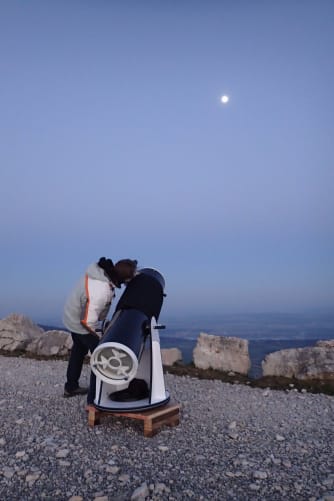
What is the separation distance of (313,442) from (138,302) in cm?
317

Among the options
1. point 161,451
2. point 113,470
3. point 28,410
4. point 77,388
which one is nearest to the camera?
point 113,470

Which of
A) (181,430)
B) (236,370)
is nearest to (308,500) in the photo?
(181,430)

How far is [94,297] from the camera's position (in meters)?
6.33

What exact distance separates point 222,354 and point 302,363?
6.56 feet

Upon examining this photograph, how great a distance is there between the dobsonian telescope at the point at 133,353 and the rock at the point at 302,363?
469 centimetres

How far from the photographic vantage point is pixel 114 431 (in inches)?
237

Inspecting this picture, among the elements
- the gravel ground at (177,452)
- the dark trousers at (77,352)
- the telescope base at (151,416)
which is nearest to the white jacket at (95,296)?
the dark trousers at (77,352)

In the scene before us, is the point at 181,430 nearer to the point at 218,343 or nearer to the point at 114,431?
the point at 114,431

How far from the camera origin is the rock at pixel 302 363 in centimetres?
963

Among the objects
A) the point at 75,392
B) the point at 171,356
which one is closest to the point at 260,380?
the point at 171,356

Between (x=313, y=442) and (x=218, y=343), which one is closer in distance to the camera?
(x=313, y=442)

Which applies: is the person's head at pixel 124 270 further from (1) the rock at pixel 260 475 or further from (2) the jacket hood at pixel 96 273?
(1) the rock at pixel 260 475

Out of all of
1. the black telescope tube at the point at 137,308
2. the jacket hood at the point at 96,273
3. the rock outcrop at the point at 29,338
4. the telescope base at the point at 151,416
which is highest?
the jacket hood at the point at 96,273

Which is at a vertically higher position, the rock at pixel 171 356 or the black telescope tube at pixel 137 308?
the black telescope tube at pixel 137 308
